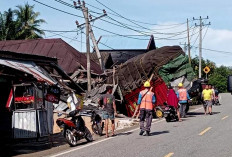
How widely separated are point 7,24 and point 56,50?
10963 mm

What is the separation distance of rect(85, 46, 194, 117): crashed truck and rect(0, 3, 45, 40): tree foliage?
2053cm

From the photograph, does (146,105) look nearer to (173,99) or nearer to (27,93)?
(27,93)

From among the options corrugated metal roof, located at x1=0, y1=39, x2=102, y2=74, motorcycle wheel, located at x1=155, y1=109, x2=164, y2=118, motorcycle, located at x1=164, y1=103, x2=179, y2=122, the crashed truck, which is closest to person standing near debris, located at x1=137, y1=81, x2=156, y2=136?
motorcycle, located at x1=164, y1=103, x2=179, y2=122

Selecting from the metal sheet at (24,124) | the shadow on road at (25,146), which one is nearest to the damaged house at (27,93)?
the metal sheet at (24,124)

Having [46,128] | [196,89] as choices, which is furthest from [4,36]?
[46,128]

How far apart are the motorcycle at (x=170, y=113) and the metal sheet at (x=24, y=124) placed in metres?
8.12

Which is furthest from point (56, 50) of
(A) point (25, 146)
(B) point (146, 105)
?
(A) point (25, 146)

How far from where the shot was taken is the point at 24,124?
1351cm

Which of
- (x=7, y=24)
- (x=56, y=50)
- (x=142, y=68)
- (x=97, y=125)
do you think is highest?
(x=7, y=24)

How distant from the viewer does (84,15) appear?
84.8ft

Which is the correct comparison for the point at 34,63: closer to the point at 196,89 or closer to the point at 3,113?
the point at 3,113

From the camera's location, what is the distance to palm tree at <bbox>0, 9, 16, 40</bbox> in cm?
4112

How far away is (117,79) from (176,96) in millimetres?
6328

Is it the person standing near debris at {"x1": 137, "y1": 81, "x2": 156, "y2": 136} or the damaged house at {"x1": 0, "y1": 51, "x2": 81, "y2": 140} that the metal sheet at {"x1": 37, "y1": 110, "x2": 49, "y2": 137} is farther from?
the person standing near debris at {"x1": 137, "y1": 81, "x2": 156, "y2": 136}
